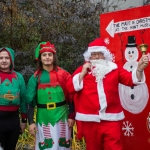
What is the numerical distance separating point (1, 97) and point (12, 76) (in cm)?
32

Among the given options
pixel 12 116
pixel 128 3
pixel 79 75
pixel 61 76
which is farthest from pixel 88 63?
pixel 128 3

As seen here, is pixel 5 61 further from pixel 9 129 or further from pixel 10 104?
pixel 9 129

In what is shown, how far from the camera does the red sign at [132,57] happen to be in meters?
4.17

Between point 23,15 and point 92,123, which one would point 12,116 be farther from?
point 23,15

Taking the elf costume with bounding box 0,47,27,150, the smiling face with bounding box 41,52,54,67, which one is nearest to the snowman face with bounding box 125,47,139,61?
the smiling face with bounding box 41,52,54,67

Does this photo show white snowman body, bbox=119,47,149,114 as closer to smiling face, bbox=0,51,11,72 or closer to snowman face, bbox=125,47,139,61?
snowman face, bbox=125,47,139,61

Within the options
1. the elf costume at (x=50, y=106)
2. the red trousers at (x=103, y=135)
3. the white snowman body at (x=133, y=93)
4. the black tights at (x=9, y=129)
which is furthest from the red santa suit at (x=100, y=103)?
A: the black tights at (x=9, y=129)

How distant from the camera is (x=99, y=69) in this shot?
3.67 meters

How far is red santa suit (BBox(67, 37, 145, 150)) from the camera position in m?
3.58

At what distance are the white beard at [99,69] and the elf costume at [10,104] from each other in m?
1.00

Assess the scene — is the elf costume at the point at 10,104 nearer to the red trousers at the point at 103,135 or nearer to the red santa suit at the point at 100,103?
the red santa suit at the point at 100,103

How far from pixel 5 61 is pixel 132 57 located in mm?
1663

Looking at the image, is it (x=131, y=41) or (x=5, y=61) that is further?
(x=131, y=41)

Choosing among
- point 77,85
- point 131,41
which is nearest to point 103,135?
point 77,85
